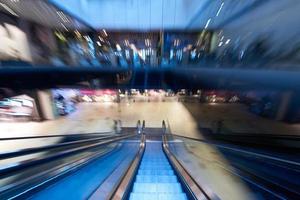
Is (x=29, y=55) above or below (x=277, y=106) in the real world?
above

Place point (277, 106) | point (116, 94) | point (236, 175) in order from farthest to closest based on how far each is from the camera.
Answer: point (116, 94), point (277, 106), point (236, 175)

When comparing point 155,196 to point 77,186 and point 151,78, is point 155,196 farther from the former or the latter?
point 151,78

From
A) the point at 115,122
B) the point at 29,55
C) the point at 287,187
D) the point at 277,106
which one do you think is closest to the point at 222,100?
the point at 115,122

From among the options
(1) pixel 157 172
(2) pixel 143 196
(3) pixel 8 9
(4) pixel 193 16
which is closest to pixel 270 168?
(2) pixel 143 196

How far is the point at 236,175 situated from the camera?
320cm

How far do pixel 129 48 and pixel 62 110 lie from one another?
471 centimetres

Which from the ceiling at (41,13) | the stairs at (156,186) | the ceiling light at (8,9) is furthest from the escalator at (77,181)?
the ceiling at (41,13)

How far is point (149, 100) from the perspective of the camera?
52.7 feet

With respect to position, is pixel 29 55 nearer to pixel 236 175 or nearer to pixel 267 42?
pixel 267 42

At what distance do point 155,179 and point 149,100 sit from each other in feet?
41.3

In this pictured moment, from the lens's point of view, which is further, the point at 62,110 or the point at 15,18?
the point at 62,110

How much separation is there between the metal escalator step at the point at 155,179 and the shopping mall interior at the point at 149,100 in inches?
0.6

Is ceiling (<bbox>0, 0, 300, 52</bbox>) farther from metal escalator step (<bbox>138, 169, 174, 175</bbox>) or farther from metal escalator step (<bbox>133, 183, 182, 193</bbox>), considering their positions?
metal escalator step (<bbox>133, 183, 182, 193</bbox>)

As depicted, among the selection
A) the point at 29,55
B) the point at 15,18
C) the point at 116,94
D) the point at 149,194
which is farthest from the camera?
the point at 116,94
